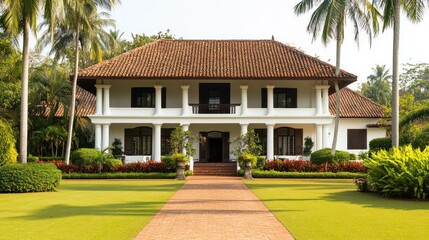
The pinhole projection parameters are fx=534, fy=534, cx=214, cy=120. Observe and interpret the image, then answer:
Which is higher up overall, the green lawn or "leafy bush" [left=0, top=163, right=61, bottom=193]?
"leafy bush" [left=0, top=163, right=61, bottom=193]

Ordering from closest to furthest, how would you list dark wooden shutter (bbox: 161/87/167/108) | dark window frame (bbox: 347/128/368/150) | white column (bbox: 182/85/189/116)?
white column (bbox: 182/85/189/116), dark wooden shutter (bbox: 161/87/167/108), dark window frame (bbox: 347/128/368/150)

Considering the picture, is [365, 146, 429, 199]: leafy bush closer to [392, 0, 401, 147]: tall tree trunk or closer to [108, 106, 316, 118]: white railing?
[392, 0, 401, 147]: tall tree trunk

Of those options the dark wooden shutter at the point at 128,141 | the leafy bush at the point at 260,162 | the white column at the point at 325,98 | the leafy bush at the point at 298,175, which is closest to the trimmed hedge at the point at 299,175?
the leafy bush at the point at 298,175

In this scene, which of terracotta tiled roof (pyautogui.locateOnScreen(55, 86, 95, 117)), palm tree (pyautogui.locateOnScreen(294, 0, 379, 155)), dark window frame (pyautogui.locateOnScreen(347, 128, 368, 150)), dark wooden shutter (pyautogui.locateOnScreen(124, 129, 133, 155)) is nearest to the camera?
palm tree (pyautogui.locateOnScreen(294, 0, 379, 155))

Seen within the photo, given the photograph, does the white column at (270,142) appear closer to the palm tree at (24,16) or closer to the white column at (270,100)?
the white column at (270,100)

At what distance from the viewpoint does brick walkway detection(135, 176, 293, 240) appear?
9.10 meters

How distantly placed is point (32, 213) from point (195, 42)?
79.1 ft

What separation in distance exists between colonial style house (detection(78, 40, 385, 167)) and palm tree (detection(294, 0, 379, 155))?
3393 millimetres

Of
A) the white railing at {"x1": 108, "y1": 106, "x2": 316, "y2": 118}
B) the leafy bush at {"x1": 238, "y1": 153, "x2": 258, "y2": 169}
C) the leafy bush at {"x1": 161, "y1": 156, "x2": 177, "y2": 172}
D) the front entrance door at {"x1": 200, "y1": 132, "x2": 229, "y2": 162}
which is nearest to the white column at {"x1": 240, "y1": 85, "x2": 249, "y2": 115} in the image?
the white railing at {"x1": 108, "y1": 106, "x2": 316, "y2": 118}

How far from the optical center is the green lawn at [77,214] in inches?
362

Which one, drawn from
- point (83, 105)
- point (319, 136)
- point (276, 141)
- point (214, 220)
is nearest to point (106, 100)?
point (83, 105)

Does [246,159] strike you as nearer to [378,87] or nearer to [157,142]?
[157,142]

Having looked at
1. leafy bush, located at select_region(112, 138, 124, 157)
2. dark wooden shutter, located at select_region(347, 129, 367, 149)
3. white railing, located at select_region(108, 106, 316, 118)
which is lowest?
leafy bush, located at select_region(112, 138, 124, 157)

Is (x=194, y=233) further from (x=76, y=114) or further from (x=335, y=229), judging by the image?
(x=76, y=114)
